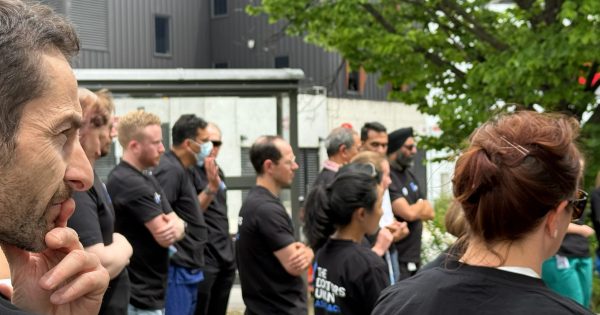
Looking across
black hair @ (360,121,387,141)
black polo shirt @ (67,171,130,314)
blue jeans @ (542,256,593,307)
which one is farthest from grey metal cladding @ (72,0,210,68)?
black polo shirt @ (67,171,130,314)

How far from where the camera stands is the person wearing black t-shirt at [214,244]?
8531 millimetres

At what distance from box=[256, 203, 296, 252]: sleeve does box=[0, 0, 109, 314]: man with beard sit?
4.88 m

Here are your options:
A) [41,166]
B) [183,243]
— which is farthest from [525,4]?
[41,166]

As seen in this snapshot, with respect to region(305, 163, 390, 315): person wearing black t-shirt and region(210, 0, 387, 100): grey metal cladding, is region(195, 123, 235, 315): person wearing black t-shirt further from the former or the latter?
region(210, 0, 387, 100): grey metal cladding

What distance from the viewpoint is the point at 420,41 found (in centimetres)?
1306

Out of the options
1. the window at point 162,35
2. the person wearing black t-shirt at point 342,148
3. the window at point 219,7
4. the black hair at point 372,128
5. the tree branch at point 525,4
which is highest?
the window at point 219,7

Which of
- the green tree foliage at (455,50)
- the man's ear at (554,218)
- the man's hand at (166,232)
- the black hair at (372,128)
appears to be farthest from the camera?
the green tree foliage at (455,50)

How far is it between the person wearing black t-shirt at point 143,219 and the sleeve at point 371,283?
5.42ft

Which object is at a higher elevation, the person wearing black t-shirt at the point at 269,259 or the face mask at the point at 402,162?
the face mask at the point at 402,162

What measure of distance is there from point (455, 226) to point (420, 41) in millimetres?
7731

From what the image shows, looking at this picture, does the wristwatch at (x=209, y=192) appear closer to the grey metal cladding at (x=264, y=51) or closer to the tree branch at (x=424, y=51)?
the tree branch at (x=424, y=51)

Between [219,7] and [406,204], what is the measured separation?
2402cm

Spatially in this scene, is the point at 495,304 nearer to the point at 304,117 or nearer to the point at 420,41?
the point at 420,41

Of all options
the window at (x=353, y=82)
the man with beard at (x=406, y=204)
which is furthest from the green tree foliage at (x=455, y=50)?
the window at (x=353, y=82)
